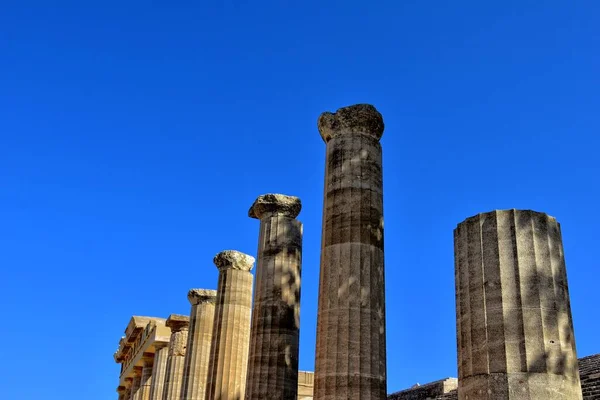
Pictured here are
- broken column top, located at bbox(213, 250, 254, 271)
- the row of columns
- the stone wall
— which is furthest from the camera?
broken column top, located at bbox(213, 250, 254, 271)

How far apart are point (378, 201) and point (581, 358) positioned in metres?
14.8

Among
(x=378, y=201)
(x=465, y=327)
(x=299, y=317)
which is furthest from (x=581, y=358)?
(x=465, y=327)

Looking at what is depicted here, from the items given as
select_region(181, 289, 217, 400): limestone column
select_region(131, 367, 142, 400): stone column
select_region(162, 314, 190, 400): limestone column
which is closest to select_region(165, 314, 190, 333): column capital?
select_region(162, 314, 190, 400): limestone column

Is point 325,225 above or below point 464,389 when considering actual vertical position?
above

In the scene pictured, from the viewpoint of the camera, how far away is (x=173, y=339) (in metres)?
34.2

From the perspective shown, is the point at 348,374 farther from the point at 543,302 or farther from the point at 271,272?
the point at 271,272

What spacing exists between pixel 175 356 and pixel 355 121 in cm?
2046

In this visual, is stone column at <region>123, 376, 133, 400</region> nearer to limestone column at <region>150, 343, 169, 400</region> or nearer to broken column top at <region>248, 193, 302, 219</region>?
limestone column at <region>150, 343, 169, 400</region>

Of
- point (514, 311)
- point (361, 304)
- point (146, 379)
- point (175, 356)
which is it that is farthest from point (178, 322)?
point (514, 311)

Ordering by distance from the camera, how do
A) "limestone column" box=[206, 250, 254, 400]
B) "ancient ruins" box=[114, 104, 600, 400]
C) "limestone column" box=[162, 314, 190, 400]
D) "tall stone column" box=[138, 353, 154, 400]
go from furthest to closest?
"tall stone column" box=[138, 353, 154, 400], "limestone column" box=[162, 314, 190, 400], "limestone column" box=[206, 250, 254, 400], "ancient ruins" box=[114, 104, 600, 400]

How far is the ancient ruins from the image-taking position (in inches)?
433

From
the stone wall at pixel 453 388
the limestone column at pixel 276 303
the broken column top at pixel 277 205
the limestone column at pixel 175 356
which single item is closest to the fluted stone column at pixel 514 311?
the limestone column at pixel 276 303

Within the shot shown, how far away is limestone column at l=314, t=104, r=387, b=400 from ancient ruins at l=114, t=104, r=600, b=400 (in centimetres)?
2

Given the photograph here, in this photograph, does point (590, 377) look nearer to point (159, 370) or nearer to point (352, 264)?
point (352, 264)
